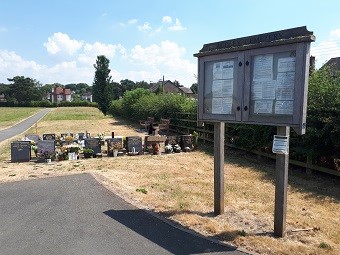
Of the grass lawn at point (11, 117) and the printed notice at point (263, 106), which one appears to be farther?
the grass lawn at point (11, 117)

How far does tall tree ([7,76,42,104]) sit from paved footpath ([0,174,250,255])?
112 metres

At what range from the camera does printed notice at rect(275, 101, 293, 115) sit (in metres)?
4.73

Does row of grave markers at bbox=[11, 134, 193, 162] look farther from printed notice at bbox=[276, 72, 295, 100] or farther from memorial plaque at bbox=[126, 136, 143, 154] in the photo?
printed notice at bbox=[276, 72, 295, 100]

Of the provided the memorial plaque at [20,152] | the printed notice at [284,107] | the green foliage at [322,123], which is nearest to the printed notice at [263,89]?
the printed notice at [284,107]

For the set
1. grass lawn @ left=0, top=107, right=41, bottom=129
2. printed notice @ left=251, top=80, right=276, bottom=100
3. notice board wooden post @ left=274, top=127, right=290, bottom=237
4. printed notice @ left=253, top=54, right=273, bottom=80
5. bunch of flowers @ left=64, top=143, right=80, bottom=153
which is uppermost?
printed notice @ left=253, top=54, right=273, bottom=80

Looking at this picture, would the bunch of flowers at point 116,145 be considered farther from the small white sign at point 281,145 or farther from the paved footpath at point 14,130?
the paved footpath at point 14,130

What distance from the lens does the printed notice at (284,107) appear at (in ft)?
15.5

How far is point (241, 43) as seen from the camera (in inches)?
213

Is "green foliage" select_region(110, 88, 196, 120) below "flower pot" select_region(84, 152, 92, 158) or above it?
above

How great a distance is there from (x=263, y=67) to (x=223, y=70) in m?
0.79

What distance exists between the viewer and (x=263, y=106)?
5.07 meters

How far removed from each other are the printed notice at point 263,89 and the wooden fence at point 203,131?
16.3 feet

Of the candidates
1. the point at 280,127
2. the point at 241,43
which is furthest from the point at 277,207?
the point at 241,43

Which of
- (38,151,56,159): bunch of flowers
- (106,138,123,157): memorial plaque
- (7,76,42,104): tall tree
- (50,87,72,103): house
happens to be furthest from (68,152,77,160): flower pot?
(50,87,72,103): house
